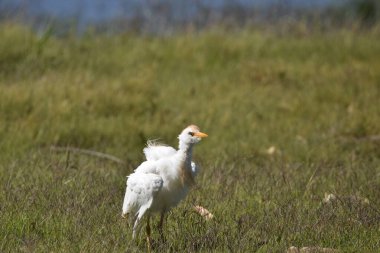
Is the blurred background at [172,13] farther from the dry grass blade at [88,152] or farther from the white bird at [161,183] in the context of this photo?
the white bird at [161,183]

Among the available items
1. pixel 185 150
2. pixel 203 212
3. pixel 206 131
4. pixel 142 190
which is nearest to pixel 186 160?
pixel 185 150

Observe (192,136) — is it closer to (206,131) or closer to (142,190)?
(142,190)

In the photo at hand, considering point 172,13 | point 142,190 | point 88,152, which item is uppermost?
point 142,190

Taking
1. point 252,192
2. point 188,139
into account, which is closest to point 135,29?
point 252,192

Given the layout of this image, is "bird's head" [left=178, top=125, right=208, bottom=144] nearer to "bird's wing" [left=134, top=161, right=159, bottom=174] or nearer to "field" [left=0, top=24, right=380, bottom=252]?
"bird's wing" [left=134, top=161, right=159, bottom=174]

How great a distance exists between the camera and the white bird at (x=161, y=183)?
5.63 meters

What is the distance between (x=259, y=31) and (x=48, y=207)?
8173 millimetres

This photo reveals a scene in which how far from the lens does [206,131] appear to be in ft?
33.1

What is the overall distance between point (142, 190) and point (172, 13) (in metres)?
9.88

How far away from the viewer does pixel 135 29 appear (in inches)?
570

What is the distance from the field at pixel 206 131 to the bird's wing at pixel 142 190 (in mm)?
226

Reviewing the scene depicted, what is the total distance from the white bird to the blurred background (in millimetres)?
7966

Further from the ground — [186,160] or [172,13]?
[186,160]

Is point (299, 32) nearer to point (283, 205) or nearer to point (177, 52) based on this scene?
point (177, 52)
